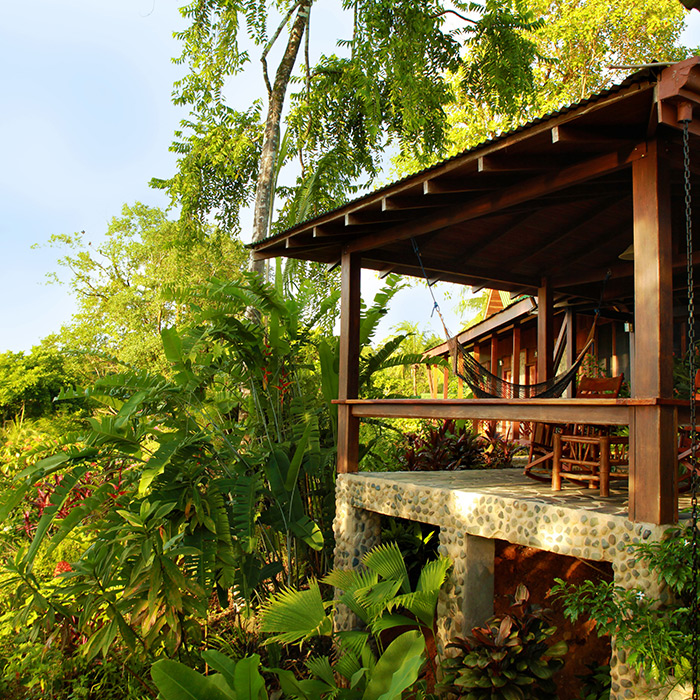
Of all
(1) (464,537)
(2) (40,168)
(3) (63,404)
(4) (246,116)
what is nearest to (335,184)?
(4) (246,116)

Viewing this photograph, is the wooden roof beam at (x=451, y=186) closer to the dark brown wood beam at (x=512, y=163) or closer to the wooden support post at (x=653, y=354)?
the dark brown wood beam at (x=512, y=163)

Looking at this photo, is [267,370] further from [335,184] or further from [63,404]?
[63,404]

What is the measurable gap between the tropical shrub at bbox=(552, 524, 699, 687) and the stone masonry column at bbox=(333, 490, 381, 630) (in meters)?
2.52

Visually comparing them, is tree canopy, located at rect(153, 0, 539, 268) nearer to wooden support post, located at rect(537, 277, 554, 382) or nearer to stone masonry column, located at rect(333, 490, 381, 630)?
wooden support post, located at rect(537, 277, 554, 382)

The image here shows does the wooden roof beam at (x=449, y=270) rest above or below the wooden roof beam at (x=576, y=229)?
below

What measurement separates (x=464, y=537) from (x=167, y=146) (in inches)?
445

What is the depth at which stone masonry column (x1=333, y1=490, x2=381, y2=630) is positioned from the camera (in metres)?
5.72

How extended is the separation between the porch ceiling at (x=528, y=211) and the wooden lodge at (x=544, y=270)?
0.01 m

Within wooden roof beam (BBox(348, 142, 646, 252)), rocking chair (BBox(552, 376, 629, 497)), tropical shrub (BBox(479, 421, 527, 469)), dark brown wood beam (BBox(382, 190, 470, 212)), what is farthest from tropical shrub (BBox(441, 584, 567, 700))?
tropical shrub (BBox(479, 421, 527, 469))

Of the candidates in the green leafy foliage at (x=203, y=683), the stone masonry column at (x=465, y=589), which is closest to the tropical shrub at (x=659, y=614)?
the stone masonry column at (x=465, y=589)

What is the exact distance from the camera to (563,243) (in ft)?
21.6

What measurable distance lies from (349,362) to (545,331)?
2.71 m

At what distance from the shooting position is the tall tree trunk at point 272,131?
10.4 metres

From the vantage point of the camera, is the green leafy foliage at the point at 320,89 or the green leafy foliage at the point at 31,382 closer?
the green leafy foliage at the point at 320,89
